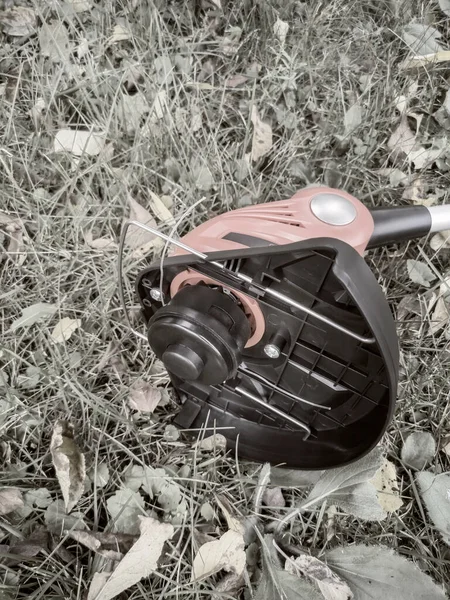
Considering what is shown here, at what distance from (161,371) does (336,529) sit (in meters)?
0.49

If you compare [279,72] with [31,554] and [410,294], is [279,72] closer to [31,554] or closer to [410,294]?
[410,294]

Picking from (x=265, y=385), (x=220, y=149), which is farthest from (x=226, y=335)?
(x=220, y=149)

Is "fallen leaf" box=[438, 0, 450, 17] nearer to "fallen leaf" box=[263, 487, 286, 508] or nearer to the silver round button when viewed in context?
the silver round button

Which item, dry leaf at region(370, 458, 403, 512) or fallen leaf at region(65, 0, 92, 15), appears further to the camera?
fallen leaf at region(65, 0, 92, 15)

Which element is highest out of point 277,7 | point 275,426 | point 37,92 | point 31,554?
point 277,7

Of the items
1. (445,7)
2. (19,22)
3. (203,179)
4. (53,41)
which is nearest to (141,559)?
(203,179)

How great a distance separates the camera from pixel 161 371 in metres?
→ 1.27

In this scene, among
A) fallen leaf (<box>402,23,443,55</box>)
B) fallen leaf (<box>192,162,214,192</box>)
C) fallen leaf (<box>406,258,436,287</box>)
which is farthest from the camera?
fallen leaf (<box>402,23,443,55</box>)

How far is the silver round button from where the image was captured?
98 cm

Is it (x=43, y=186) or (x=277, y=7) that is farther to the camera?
(x=277, y=7)

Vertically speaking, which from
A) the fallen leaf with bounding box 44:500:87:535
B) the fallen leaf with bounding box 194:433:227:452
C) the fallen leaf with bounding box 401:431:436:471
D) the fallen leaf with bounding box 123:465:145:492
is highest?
the fallen leaf with bounding box 401:431:436:471

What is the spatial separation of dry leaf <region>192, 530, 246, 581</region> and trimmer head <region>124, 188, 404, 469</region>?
0.21 meters

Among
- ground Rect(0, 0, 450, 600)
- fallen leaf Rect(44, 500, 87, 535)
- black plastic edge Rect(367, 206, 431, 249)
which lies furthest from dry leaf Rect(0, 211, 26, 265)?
black plastic edge Rect(367, 206, 431, 249)

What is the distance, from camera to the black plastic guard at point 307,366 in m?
0.82
